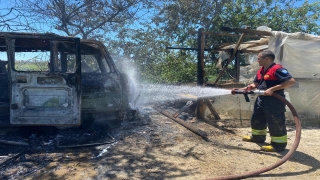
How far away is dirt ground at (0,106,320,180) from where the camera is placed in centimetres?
332

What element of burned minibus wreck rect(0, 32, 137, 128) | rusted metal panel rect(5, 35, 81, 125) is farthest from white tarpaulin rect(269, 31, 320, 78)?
rusted metal panel rect(5, 35, 81, 125)

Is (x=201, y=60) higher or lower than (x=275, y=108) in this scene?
higher

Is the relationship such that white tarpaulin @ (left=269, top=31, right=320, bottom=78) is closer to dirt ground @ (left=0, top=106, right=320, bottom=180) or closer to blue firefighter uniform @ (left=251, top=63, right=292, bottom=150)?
dirt ground @ (left=0, top=106, right=320, bottom=180)

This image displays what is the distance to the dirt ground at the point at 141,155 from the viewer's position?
3.32 m

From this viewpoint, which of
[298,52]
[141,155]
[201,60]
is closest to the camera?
[141,155]

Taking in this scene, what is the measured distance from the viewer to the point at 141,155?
3.97 m

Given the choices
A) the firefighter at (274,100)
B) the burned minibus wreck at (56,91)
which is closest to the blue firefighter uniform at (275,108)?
the firefighter at (274,100)

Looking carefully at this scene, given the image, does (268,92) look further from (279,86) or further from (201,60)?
(201,60)

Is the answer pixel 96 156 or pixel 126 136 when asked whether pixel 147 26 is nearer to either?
pixel 126 136

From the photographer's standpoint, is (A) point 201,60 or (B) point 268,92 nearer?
(B) point 268,92

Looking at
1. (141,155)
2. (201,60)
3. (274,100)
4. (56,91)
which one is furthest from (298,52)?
(56,91)

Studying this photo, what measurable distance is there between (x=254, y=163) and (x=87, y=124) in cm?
312

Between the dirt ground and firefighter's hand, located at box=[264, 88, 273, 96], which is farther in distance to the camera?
firefighter's hand, located at box=[264, 88, 273, 96]

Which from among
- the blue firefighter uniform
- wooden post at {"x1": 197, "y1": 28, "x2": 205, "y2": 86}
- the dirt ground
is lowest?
the dirt ground
